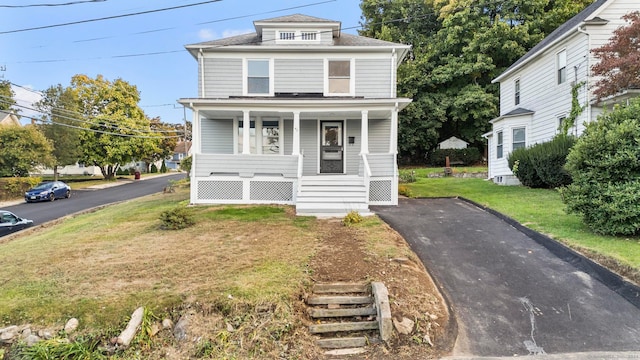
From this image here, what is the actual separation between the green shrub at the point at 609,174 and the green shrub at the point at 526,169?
234 inches

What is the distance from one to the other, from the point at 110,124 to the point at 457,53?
32.5 m

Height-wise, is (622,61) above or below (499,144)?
above

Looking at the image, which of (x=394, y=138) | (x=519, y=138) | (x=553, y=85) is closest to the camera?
(x=394, y=138)

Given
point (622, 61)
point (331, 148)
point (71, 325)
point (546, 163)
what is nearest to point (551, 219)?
point (546, 163)

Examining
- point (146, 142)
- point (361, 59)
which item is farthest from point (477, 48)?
point (146, 142)

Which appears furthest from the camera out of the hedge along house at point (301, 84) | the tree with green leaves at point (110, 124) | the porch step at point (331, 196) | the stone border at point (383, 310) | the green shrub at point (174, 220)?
the tree with green leaves at point (110, 124)

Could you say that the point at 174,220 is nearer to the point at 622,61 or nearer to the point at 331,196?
the point at 331,196

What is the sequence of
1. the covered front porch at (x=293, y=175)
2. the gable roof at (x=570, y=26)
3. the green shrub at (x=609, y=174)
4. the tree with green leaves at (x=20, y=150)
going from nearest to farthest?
the green shrub at (x=609, y=174)
the covered front porch at (x=293, y=175)
the gable roof at (x=570, y=26)
the tree with green leaves at (x=20, y=150)

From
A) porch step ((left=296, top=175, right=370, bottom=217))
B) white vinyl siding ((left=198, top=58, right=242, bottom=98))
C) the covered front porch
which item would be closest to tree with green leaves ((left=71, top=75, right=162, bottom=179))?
white vinyl siding ((left=198, top=58, right=242, bottom=98))

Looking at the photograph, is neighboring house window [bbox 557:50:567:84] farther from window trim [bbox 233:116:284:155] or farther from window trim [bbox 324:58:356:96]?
window trim [bbox 233:116:284:155]

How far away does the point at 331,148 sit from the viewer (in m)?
13.9

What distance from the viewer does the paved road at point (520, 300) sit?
403 cm

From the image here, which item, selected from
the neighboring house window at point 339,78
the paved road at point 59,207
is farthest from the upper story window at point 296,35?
the paved road at point 59,207

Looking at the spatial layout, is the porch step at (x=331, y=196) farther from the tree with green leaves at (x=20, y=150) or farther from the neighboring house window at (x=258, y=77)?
the tree with green leaves at (x=20, y=150)
